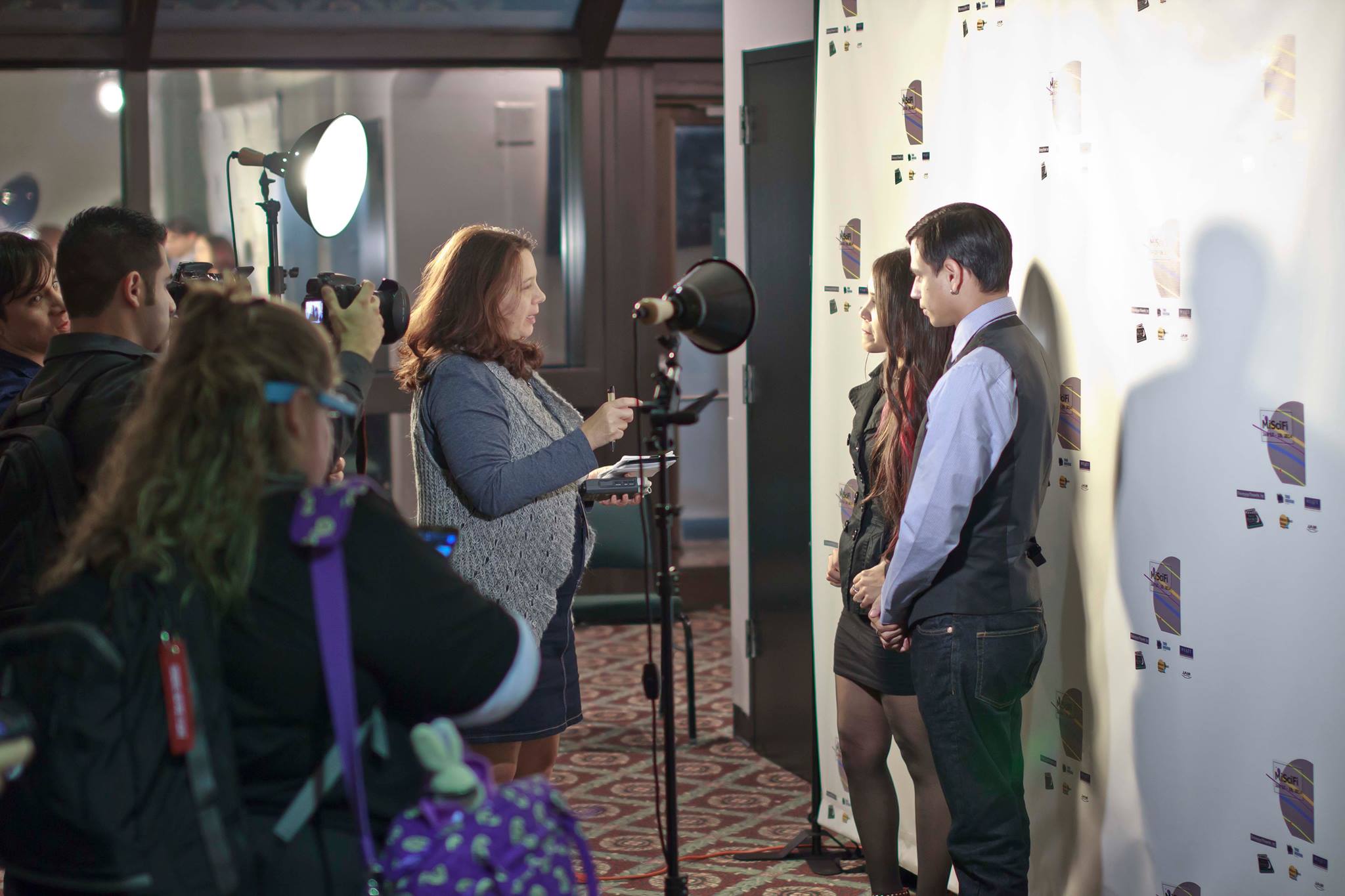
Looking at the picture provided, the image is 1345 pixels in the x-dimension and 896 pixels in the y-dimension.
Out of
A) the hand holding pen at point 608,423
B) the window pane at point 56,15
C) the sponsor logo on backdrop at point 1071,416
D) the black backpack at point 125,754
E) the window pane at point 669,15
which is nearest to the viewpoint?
the black backpack at point 125,754

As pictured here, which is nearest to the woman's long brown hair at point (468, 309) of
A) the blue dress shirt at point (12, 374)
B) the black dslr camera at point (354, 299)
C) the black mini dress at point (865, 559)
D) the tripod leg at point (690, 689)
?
the black dslr camera at point (354, 299)

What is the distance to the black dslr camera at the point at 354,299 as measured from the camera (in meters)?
2.04

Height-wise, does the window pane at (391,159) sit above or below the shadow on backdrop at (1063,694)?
above

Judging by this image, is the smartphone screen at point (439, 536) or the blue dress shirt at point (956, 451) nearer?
the smartphone screen at point (439, 536)

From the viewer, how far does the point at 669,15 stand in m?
5.85

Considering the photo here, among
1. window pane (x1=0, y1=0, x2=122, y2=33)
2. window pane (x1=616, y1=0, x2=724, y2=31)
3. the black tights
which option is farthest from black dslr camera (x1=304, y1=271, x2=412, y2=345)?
window pane (x1=616, y1=0, x2=724, y2=31)

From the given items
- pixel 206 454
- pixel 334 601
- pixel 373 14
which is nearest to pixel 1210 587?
pixel 334 601

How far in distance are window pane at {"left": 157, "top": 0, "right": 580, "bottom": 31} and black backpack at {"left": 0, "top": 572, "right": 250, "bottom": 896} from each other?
473 centimetres

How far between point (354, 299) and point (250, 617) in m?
0.86

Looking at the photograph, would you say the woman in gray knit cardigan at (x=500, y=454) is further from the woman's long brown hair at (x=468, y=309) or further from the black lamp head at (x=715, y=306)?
the black lamp head at (x=715, y=306)

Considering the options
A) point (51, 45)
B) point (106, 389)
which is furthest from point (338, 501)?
point (51, 45)

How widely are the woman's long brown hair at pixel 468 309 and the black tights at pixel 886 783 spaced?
1.06m

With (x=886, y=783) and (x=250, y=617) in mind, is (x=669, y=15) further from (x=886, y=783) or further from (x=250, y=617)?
(x=250, y=617)

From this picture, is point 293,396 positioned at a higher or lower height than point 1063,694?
higher
